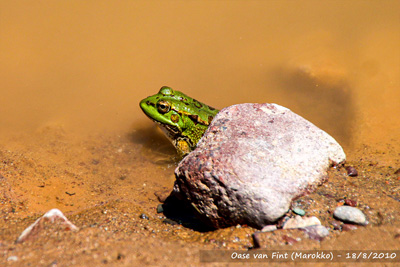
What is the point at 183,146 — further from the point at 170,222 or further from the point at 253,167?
the point at 253,167

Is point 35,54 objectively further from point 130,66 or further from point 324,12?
point 324,12

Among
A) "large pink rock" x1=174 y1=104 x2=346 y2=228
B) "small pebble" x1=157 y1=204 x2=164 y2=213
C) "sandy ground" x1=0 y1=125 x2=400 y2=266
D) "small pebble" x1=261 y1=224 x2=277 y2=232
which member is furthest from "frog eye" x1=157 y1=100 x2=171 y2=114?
"small pebble" x1=261 y1=224 x2=277 y2=232

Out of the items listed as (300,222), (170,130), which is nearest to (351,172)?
(300,222)

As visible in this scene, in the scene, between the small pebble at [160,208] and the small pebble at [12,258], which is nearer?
the small pebble at [12,258]

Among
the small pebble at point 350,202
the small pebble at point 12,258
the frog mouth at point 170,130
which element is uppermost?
the small pebble at point 350,202

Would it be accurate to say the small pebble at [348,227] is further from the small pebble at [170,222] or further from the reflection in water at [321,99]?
the reflection in water at [321,99]

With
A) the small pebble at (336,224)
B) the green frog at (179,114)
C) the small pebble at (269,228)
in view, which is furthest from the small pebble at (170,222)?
the small pebble at (336,224)

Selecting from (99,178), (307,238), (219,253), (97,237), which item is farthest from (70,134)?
(307,238)
